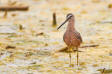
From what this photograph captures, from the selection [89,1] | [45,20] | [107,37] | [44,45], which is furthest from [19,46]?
[89,1]

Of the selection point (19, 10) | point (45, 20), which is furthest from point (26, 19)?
point (19, 10)

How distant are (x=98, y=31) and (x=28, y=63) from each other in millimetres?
4606

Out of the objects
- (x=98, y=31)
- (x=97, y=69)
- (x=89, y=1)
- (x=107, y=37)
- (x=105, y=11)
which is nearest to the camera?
(x=97, y=69)

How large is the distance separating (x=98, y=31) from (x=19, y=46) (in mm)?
3320

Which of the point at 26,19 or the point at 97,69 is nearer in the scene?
the point at 97,69

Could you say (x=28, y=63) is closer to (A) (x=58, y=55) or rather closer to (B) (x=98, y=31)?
(A) (x=58, y=55)

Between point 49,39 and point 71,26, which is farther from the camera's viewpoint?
point 49,39

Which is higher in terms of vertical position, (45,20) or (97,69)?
(45,20)

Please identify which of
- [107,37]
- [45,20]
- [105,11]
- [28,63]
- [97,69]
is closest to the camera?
[97,69]

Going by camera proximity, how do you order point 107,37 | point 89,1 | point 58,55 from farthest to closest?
point 89,1 < point 107,37 < point 58,55

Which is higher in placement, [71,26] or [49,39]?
[71,26]

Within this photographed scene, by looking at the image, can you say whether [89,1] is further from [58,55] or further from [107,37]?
[58,55]

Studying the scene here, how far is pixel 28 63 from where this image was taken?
8984 millimetres

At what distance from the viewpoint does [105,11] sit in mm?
17391
